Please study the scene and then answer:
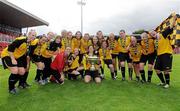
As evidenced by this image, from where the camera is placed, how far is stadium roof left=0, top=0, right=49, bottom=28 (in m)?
31.3

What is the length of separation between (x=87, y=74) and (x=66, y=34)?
1.81 m

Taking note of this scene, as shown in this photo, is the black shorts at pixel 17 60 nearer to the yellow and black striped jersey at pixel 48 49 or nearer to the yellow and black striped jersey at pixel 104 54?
the yellow and black striped jersey at pixel 48 49

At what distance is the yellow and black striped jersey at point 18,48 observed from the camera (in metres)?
9.42

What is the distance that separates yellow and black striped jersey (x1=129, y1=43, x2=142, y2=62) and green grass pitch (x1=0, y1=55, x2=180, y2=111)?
1022 millimetres

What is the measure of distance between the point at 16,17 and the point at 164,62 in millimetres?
29670

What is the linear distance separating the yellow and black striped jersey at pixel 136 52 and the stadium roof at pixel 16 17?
64.1 ft

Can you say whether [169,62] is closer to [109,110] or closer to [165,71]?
[165,71]

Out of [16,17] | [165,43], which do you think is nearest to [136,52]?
[165,43]

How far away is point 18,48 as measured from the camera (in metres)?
9.84

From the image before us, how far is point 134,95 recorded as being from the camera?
31.8ft

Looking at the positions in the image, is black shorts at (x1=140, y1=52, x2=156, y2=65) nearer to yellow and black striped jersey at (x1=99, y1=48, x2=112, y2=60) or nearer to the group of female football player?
the group of female football player

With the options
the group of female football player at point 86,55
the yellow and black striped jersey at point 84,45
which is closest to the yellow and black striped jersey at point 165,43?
the group of female football player at point 86,55

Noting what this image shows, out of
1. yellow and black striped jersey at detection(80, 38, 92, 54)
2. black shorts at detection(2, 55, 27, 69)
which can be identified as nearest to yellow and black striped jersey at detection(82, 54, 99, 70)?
yellow and black striped jersey at detection(80, 38, 92, 54)

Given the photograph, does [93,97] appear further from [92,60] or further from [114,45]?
[114,45]
